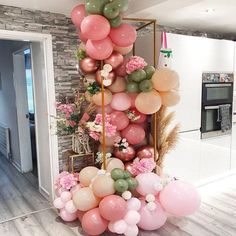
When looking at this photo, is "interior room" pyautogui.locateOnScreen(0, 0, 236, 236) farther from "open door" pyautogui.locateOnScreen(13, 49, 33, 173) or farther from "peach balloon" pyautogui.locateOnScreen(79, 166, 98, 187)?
"open door" pyautogui.locateOnScreen(13, 49, 33, 173)

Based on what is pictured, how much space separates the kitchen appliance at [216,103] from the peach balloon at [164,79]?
966 mm

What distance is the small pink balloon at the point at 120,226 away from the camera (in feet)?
7.68

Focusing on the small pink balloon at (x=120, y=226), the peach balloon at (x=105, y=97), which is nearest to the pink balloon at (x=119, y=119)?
the peach balloon at (x=105, y=97)

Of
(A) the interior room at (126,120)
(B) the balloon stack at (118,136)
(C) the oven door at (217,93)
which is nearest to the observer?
(B) the balloon stack at (118,136)

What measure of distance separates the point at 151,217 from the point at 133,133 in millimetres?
832

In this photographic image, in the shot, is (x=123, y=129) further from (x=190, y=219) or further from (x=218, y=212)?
(x=218, y=212)

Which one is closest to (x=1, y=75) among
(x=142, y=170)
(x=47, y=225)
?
(x=47, y=225)

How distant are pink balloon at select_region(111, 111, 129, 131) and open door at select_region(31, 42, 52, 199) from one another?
856mm

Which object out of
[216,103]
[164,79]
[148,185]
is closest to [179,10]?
[164,79]

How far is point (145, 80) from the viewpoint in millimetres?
2588

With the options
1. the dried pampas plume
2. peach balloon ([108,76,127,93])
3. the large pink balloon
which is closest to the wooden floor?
the large pink balloon

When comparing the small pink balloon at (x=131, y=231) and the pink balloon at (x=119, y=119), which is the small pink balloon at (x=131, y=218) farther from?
the pink balloon at (x=119, y=119)

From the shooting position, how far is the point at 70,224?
110 inches

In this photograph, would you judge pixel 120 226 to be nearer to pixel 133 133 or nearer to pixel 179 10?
pixel 133 133
